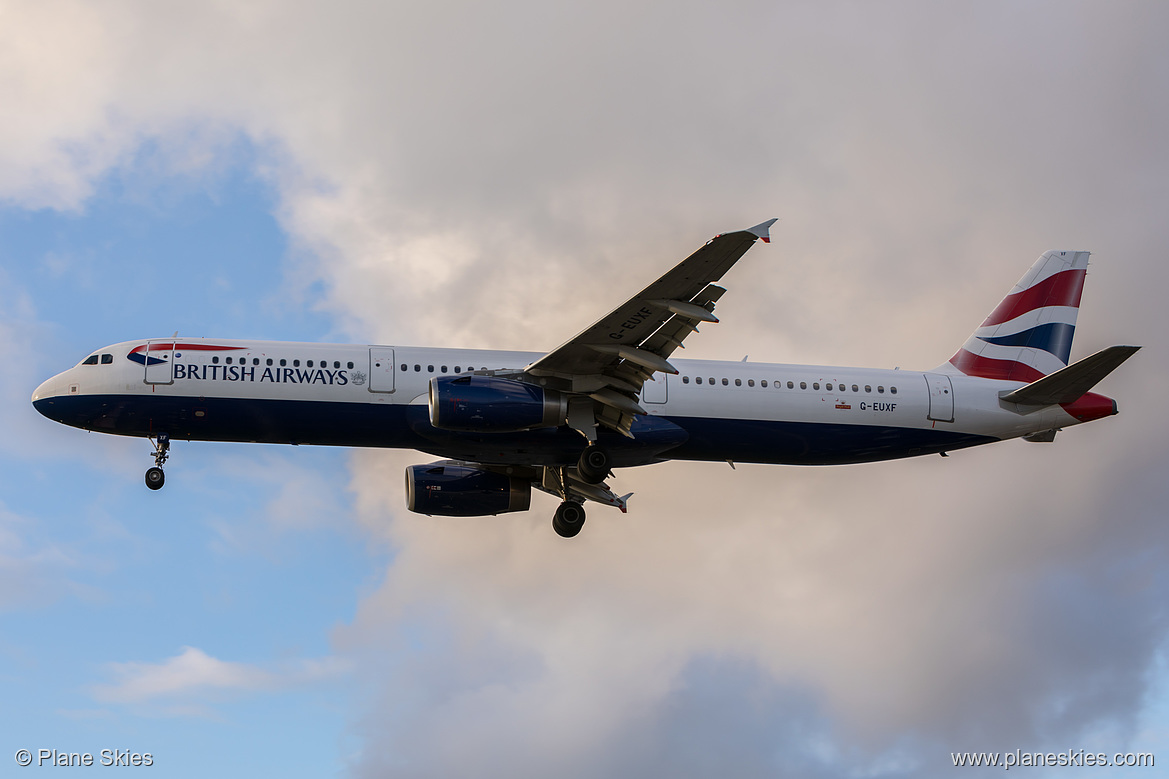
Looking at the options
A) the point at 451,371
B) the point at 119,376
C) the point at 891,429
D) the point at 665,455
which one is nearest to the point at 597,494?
the point at 665,455

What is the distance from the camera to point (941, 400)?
3541cm

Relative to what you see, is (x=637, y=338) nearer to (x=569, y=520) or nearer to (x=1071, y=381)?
(x=569, y=520)

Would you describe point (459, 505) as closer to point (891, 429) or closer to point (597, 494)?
point (597, 494)

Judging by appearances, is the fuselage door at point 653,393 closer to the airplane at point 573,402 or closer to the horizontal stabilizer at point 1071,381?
the airplane at point 573,402

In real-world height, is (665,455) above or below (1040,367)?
below

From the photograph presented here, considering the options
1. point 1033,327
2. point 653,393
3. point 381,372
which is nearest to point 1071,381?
point 1033,327

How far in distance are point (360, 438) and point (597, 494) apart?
319 inches

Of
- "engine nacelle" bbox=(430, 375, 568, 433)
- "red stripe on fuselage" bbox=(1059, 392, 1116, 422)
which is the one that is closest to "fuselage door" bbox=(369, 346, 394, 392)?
"engine nacelle" bbox=(430, 375, 568, 433)

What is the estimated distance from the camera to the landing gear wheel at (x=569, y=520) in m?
36.9

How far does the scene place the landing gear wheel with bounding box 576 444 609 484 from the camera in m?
32.7

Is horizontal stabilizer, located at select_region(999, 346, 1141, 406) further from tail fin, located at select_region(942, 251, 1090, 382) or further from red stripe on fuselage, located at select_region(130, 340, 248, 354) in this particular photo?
red stripe on fuselage, located at select_region(130, 340, 248, 354)

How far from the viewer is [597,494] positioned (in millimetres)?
36594

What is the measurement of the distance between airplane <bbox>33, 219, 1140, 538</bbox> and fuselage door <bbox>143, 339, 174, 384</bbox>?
0.04m

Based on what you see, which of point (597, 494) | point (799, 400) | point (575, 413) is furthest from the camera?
point (597, 494)
